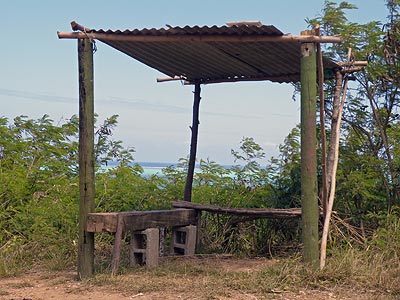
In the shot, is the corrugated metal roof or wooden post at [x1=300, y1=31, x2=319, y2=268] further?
the corrugated metal roof

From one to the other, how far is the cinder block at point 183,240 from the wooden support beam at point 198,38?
3.02 metres

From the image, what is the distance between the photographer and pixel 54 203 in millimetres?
10211

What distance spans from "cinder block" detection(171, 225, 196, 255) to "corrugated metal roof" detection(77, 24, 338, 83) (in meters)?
2.32

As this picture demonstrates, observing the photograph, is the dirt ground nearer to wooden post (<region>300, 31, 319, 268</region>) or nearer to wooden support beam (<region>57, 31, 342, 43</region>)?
wooden post (<region>300, 31, 319, 268</region>)

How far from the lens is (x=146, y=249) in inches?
311

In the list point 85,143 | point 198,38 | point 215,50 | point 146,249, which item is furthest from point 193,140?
point 198,38

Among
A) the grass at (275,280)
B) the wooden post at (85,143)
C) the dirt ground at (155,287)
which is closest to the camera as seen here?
the dirt ground at (155,287)

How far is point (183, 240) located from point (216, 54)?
289 centimetres

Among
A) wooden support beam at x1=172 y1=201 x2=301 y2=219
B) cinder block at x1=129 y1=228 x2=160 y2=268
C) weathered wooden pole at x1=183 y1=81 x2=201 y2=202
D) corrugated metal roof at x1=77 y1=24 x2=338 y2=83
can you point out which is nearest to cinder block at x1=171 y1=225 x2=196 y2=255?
wooden support beam at x1=172 y1=201 x2=301 y2=219

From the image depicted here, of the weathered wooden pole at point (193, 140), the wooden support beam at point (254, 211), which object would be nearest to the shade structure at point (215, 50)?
the weathered wooden pole at point (193, 140)

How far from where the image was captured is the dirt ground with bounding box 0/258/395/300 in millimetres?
6293

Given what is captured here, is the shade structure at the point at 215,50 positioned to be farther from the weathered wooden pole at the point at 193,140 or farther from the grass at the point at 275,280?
the grass at the point at 275,280

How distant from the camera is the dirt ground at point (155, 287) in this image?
20.6 ft

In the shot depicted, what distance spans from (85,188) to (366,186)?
4.08 metres
